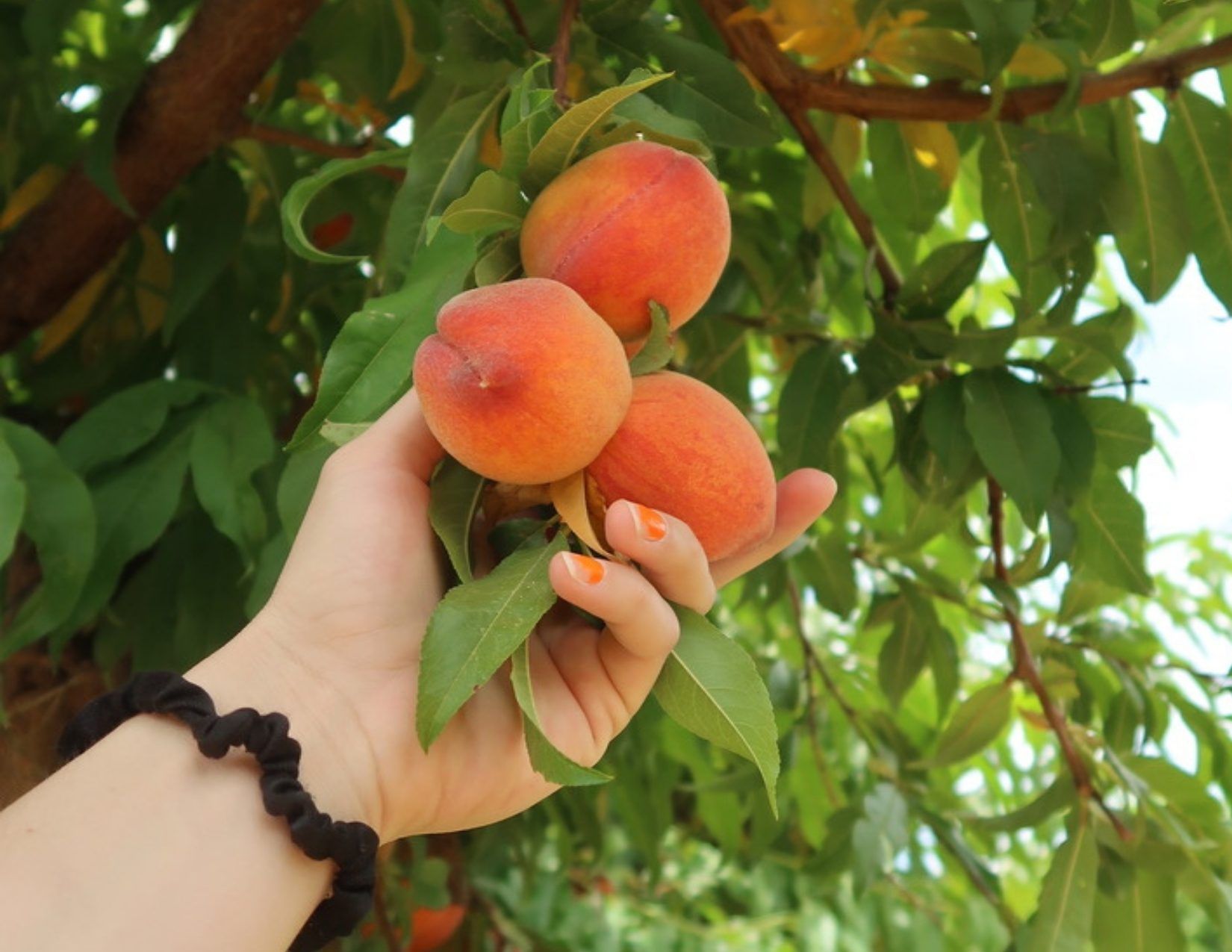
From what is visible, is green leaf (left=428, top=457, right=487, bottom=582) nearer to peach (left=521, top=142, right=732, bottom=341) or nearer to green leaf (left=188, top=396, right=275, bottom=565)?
peach (left=521, top=142, right=732, bottom=341)

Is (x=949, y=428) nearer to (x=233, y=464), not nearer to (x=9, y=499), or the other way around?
(x=233, y=464)

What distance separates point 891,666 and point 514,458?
32.3 inches

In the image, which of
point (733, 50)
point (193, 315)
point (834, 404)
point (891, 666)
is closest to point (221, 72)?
point (193, 315)

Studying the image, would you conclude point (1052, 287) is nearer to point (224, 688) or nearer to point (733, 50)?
point (733, 50)

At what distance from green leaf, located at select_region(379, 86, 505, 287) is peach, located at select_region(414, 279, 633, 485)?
189 mm

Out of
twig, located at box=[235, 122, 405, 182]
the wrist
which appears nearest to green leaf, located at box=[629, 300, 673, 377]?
the wrist

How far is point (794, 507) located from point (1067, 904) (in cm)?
49

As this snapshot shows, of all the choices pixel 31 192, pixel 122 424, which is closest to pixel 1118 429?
pixel 122 424

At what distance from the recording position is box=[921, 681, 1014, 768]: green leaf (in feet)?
3.63

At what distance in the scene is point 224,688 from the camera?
0.62 meters

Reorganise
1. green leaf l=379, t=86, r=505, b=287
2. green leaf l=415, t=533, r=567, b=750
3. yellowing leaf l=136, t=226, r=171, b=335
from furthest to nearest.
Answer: yellowing leaf l=136, t=226, r=171, b=335 < green leaf l=379, t=86, r=505, b=287 < green leaf l=415, t=533, r=567, b=750

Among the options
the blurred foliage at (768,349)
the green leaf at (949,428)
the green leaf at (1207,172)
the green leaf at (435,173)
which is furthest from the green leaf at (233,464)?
the green leaf at (1207,172)

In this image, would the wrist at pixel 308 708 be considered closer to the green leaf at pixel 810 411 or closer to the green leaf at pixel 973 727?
the green leaf at pixel 810 411

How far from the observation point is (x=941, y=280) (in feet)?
2.99
